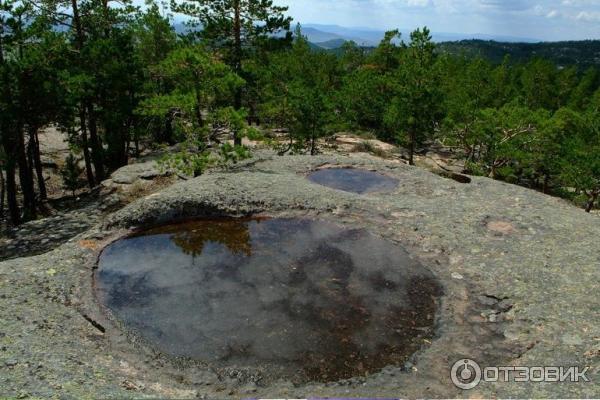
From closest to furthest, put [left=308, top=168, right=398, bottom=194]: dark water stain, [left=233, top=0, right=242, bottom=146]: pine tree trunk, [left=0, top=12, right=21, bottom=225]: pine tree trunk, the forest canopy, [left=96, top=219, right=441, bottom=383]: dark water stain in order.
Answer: [left=96, top=219, right=441, bottom=383]: dark water stain
[left=0, top=12, right=21, bottom=225]: pine tree trunk
the forest canopy
[left=308, top=168, right=398, bottom=194]: dark water stain
[left=233, top=0, right=242, bottom=146]: pine tree trunk

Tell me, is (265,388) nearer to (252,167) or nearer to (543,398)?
(543,398)

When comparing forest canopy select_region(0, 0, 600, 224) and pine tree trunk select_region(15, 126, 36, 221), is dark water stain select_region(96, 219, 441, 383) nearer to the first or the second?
forest canopy select_region(0, 0, 600, 224)

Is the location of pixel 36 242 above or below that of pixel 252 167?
below

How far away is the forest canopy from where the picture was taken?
22.1 m

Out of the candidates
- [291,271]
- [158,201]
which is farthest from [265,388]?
[158,201]

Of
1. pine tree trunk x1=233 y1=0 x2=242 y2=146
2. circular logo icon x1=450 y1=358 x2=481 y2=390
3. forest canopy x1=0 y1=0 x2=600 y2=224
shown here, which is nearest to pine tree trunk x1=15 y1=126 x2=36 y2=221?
forest canopy x1=0 y1=0 x2=600 y2=224

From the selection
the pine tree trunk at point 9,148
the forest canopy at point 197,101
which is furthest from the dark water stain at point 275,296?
the pine tree trunk at point 9,148

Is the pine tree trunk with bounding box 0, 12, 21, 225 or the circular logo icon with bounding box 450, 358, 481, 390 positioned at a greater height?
the pine tree trunk with bounding box 0, 12, 21, 225

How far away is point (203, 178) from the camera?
75.2 feet

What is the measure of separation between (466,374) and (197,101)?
1950 centimetres

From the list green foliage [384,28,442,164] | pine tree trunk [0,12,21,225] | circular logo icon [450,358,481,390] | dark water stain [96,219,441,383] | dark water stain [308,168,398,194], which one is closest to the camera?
circular logo icon [450,358,481,390]

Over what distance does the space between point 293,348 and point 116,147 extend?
81.4 feet

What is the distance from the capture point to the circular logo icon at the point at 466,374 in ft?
32.5

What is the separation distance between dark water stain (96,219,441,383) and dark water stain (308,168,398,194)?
5.74m
